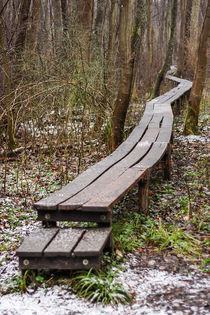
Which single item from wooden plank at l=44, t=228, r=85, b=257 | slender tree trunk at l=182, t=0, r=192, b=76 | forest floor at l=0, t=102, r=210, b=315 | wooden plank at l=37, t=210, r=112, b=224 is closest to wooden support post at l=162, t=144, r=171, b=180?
forest floor at l=0, t=102, r=210, b=315

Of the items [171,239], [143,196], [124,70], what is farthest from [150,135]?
[171,239]

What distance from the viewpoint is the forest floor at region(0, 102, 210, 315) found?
2.54m

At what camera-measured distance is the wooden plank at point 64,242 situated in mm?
2627

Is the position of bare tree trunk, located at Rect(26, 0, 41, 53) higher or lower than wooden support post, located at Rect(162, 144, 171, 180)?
higher

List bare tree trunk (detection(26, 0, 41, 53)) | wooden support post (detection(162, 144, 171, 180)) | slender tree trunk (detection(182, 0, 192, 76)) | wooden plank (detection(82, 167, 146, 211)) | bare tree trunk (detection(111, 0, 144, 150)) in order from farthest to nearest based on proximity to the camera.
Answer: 1. slender tree trunk (detection(182, 0, 192, 76))
2. bare tree trunk (detection(26, 0, 41, 53))
3. bare tree trunk (detection(111, 0, 144, 150))
4. wooden support post (detection(162, 144, 171, 180))
5. wooden plank (detection(82, 167, 146, 211))

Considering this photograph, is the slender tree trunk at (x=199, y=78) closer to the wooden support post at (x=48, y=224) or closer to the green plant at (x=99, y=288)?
the wooden support post at (x=48, y=224)

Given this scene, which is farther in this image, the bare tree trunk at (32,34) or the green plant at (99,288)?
the bare tree trunk at (32,34)

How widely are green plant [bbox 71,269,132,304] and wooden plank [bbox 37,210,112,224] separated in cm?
42

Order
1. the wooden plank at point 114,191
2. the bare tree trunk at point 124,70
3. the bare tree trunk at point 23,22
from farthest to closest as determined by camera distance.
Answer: the bare tree trunk at point 23,22, the bare tree trunk at point 124,70, the wooden plank at point 114,191

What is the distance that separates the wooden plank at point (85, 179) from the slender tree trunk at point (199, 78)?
1.91 meters

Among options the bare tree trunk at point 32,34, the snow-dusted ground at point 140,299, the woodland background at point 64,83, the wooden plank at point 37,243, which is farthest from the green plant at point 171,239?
the bare tree trunk at point 32,34

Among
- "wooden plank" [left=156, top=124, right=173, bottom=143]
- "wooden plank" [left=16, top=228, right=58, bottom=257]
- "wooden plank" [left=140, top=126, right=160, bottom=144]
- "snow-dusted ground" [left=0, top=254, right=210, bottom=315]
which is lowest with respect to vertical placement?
"snow-dusted ground" [left=0, top=254, right=210, bottom=315]

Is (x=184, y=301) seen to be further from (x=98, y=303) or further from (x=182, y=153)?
(x=182, y=153)

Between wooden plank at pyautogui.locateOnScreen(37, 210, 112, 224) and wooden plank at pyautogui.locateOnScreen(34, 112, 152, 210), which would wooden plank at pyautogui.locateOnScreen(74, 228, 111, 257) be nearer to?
wooden plank at pyautogui.locateOnScreen(37, 210, 112, 224)
